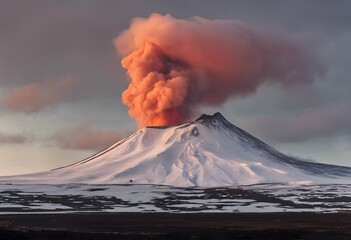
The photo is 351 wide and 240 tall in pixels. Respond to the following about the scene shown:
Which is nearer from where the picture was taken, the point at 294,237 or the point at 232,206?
the point at 294,237

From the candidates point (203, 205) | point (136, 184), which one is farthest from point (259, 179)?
point (203, 205)

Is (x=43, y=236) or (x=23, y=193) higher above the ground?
(x=23, y=193)

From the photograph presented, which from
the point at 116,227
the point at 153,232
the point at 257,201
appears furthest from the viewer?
the point at 257,201

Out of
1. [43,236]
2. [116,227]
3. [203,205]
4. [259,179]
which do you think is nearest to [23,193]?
[203,205]

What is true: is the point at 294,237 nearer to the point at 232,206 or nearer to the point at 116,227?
the point at 116,227

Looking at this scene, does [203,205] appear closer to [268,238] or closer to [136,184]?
[136,184]

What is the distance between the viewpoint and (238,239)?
6575 centimetres

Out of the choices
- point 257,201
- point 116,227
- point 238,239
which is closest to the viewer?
point 238,239

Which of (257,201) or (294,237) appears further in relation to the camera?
(257,201)

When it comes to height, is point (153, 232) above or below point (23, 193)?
below

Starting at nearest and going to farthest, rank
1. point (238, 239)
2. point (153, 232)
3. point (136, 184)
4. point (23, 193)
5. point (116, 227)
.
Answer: point (238, 239) → point (153, 232) → point (116, 227) → point (23, 193) → point (136, 184)

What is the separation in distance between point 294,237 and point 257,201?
85187 mm

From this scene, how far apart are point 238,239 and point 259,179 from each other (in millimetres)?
134245

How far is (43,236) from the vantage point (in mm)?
66000
